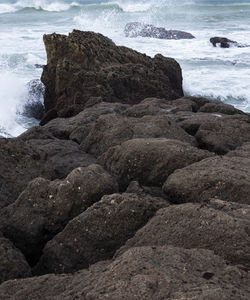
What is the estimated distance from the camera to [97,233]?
3.38 metres

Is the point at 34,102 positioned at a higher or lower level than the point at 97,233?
lower

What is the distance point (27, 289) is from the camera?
2.66 m

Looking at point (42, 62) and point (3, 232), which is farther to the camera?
point (42, 62)

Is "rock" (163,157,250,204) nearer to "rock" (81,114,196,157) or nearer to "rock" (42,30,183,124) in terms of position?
"rock" (81,114,196,157)

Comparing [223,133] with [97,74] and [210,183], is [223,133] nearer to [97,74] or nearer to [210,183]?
[210,183]

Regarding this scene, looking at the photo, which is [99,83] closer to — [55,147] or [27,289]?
[55,147]

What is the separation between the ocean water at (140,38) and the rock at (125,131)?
432 cm

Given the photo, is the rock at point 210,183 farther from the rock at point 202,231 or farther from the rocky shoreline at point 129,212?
the rock at point 202,231

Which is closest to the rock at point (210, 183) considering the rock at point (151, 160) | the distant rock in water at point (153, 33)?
the rock at point (151, 160)

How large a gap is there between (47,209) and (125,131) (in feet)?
6.74

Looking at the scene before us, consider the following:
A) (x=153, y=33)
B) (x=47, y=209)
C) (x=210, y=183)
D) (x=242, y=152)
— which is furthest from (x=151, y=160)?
(x=153, y=33)

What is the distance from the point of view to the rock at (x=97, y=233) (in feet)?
11.0

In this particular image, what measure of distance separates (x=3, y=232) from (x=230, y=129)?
3236 millimetres


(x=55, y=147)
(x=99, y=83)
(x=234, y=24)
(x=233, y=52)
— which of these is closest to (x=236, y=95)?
(x=99, y=83)
